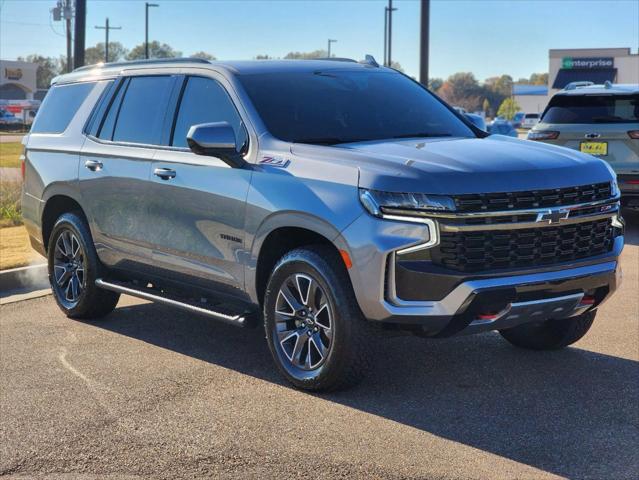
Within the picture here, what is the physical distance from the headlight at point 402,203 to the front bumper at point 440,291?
61mm

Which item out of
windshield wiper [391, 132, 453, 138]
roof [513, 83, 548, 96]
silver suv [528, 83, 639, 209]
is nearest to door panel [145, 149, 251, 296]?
windshield wiper [391, 132, 453, 138]

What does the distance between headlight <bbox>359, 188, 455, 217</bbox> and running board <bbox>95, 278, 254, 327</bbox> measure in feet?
4.39

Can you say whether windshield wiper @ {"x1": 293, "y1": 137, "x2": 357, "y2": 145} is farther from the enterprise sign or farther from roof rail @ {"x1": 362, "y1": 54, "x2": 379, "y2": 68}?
the enterprise sign

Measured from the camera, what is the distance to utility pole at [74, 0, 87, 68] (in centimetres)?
1744

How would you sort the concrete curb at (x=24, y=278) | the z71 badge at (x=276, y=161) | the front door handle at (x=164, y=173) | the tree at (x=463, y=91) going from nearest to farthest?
the z71 badge at (x=276, y=161) → the front door handle at (x=164, y=173) → the concrete curb at (x=24, y=278) → the tree at (x=463, y=91)

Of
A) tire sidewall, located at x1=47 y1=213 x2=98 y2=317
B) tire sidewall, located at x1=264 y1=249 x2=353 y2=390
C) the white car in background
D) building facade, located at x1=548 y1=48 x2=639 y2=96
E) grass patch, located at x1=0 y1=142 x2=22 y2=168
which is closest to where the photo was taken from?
tire sidewall, located at x1=264 y1=249 x2=353 y2=390

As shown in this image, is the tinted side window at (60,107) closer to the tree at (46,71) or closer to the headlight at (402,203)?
the headlight at (402,203)

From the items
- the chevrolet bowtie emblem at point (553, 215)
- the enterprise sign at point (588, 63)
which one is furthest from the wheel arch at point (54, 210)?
the enterprise sign at point (588, 63)

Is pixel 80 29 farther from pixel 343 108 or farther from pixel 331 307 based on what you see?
pixel 331 307

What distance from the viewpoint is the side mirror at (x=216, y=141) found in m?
5.91

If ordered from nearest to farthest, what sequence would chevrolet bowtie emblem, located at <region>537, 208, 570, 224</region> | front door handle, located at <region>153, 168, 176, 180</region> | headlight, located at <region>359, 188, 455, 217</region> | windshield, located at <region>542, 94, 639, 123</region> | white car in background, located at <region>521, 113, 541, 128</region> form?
1. headlight, located at <region>359, 188, 455, 217</region>
2. chevrolet bowtie emblem, located at <region>537, 208, 570, 224</region>
3. front door handle, located at <region>153, 168, 176, 180</region>
4. windshield, located at <region>542, 94, 639, 123</region>
5. white car in background, located at <region>521, 113, 541, 128</region>

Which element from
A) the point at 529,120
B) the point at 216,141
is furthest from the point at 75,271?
the point at 529,120

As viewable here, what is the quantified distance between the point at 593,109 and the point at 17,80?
10371cm

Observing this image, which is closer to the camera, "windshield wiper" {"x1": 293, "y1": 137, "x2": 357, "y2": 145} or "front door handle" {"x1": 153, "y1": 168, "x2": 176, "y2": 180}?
"windshield wiper" {"x1": 293, "y1": 137, "x2": 357, "y2": 145}
